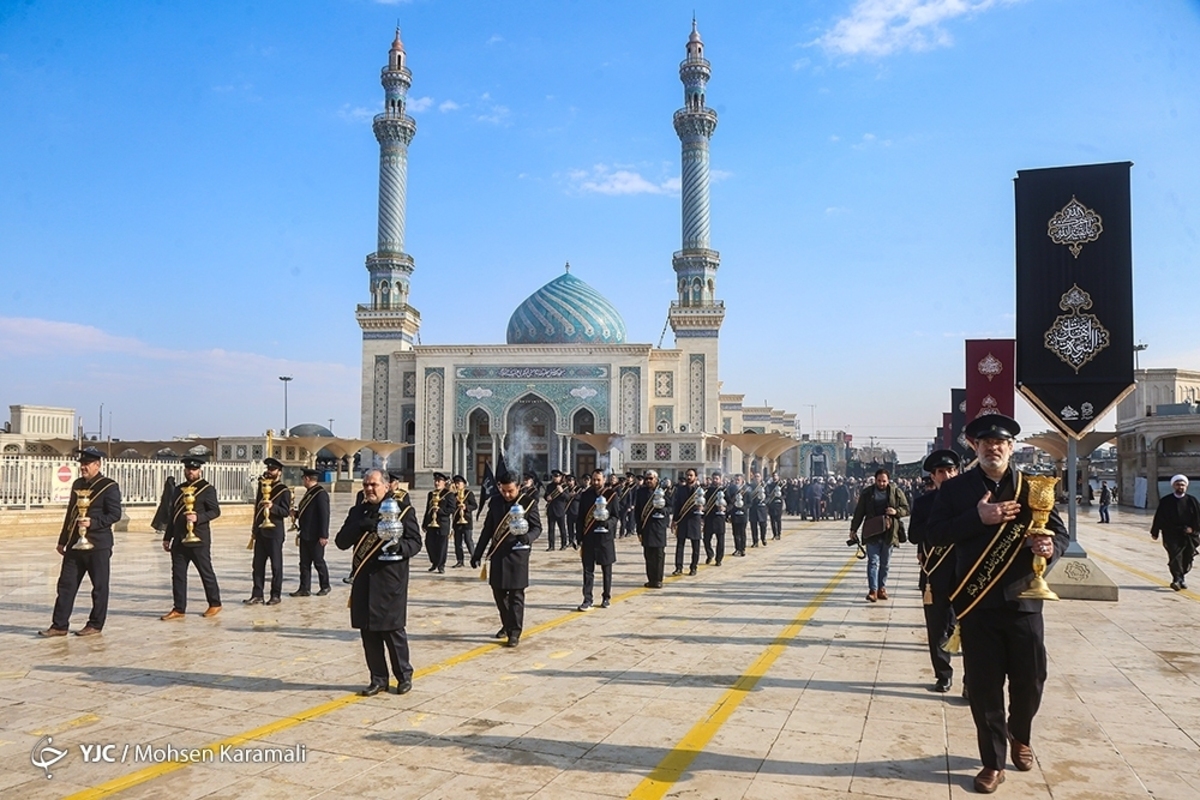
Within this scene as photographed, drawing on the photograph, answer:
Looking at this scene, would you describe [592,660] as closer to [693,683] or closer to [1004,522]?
[693,683]

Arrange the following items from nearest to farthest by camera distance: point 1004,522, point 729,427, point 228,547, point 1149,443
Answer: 1. point 1004,522
2. point 228,547
3. point 1149,443
4. point 729,427

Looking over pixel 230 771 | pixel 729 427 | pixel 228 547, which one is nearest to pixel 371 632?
pixel 230 771

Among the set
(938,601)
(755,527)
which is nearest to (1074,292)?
(938,601)

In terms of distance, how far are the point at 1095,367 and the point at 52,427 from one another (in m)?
59.2

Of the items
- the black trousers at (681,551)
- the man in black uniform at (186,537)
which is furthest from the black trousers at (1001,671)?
the black trousers at (681,551)

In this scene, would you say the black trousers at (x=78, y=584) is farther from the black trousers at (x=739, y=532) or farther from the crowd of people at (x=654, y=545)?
the black trousers at (x=739, y=532)

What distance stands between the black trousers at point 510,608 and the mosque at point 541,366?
32.7 m

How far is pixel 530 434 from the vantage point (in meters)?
44.7

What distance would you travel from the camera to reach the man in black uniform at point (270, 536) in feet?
28.9

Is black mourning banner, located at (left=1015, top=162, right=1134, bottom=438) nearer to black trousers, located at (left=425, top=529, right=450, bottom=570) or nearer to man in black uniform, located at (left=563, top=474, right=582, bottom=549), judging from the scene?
black trousers, located at (left=425, top=529, right=450, bottom=570)

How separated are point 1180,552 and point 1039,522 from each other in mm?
8577

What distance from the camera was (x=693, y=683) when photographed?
555cm

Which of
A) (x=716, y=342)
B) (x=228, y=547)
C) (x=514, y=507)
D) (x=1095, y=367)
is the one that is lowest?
(x=228, y=547)

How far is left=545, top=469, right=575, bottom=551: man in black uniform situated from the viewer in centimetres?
1625
